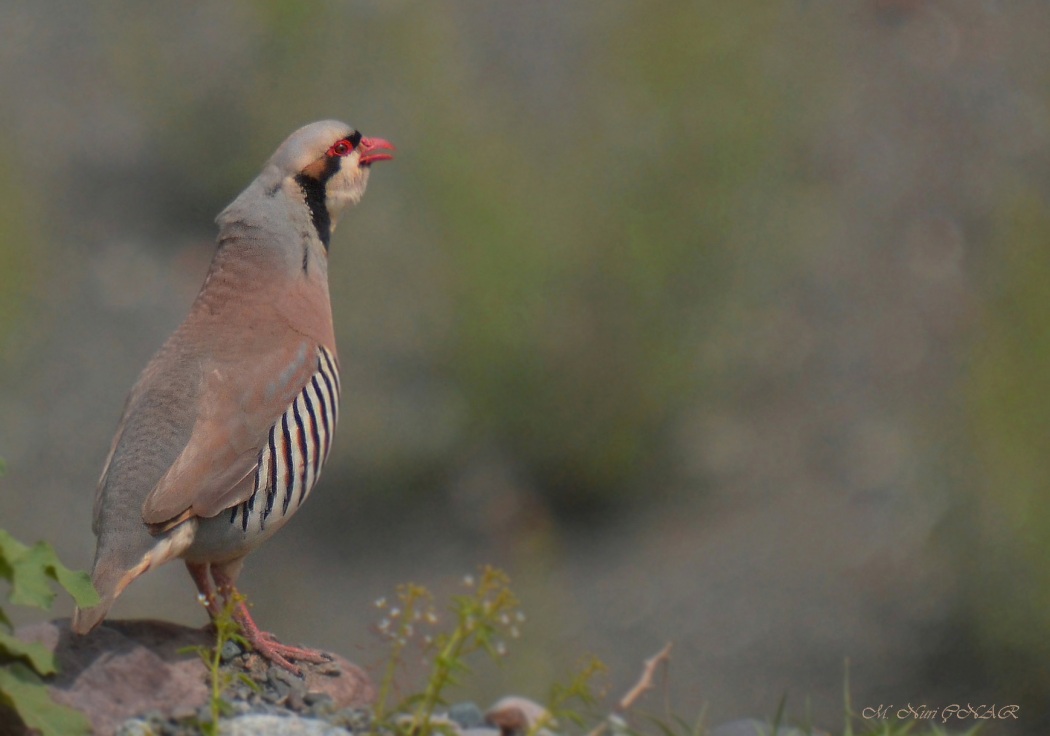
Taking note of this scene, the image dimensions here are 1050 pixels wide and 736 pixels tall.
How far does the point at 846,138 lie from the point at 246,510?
718 cm

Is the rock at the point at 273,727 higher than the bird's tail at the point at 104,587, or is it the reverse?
the bird's tail at the point at 104,587

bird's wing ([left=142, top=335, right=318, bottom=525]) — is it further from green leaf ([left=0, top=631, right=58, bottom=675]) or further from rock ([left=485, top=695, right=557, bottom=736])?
rock ([left=485, top=695, right=557, bottom=736])

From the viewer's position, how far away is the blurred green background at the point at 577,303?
8.46m

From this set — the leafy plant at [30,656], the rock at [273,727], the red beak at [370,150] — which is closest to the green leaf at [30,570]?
the leafy plant at [30,656]

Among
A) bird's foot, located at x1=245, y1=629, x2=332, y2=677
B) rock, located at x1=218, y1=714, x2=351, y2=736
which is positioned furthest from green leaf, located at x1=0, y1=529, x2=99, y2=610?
bird's foot, located at x1=245, y1=629, x2=332, y2=677

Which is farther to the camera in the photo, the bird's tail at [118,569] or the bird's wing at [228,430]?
the bird's wing at [228,430]

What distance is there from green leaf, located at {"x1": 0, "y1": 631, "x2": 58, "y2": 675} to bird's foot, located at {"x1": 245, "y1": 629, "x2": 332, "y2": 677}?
77 centimetres

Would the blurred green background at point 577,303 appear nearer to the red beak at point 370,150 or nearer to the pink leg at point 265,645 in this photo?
the red beak at point 370,150

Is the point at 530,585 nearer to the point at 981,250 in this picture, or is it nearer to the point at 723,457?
the point at 723,457

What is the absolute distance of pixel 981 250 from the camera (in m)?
9.38

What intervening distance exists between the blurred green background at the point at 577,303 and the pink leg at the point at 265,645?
4.23 metres

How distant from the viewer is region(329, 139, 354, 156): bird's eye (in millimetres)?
4703

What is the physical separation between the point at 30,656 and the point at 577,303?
20.3 feet

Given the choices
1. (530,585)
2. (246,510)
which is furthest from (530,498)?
(246,510)
